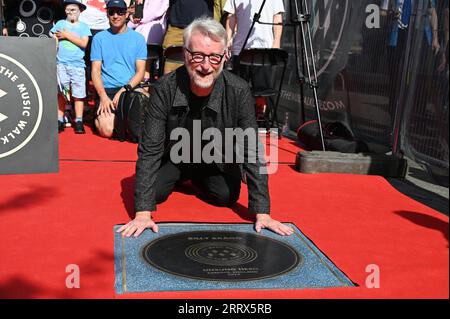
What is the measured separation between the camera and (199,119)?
3158 millimetres

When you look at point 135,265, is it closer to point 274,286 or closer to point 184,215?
point 274,286

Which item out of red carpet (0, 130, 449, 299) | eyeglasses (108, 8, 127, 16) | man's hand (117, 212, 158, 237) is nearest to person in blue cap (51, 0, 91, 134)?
eyeglasses (108, 8, 127, 16)

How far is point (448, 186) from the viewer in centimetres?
121

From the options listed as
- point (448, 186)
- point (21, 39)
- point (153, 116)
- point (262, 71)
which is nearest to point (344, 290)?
point (448, 186)

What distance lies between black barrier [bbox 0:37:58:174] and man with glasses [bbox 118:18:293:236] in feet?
3.69

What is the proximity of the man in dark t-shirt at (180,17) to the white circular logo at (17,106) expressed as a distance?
95.0 inches

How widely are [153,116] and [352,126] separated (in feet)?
10.3

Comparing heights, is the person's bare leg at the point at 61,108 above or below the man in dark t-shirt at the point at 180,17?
below

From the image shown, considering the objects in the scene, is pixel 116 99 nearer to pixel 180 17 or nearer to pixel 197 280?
pixel 180 17

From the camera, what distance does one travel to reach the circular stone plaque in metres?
2.34

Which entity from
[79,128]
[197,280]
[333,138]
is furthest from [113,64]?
[197,280]

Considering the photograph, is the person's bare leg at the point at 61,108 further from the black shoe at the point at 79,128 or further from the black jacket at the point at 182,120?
the black jacket at the point at 182,120

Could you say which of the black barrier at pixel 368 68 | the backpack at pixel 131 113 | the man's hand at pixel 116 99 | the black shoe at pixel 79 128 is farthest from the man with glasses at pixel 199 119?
the black shoe at pixel 79 128

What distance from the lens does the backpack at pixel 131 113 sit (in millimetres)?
5373
